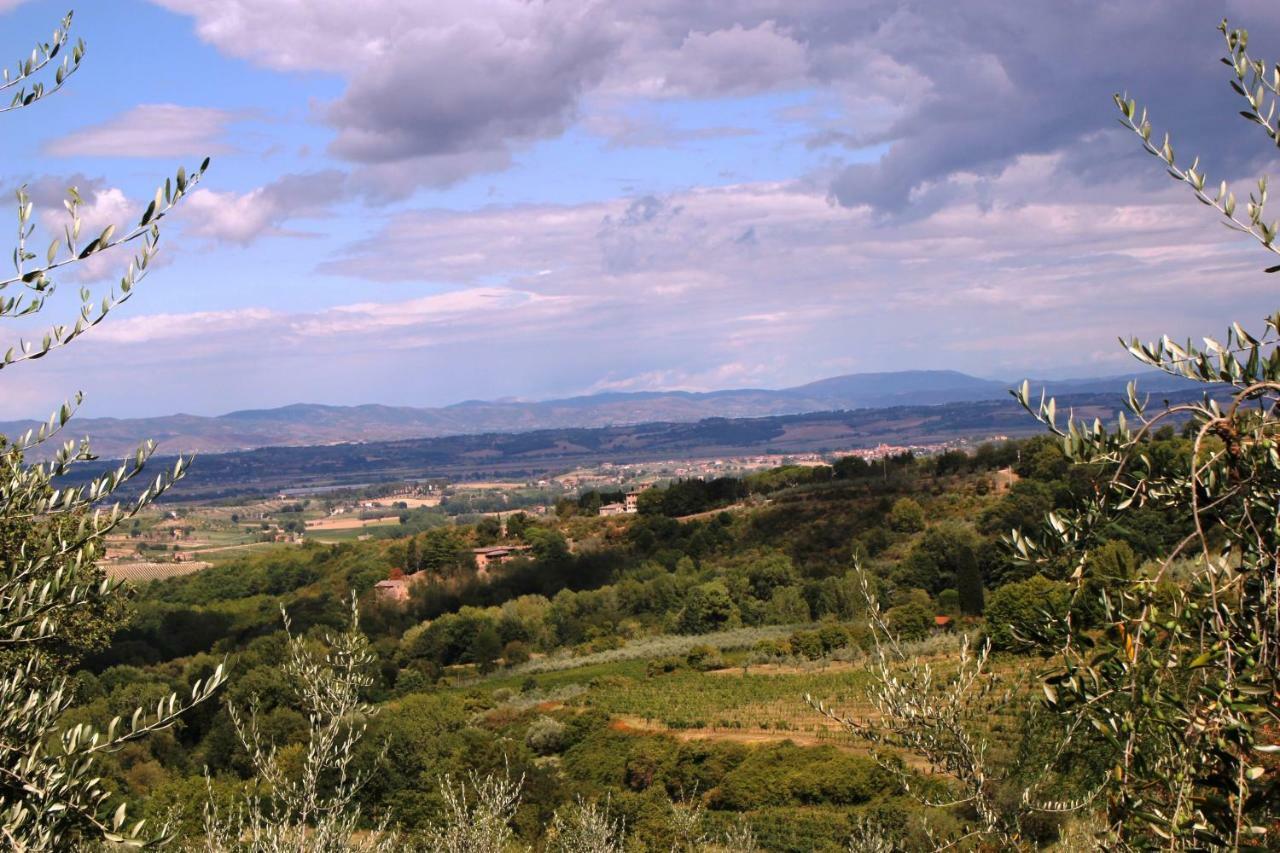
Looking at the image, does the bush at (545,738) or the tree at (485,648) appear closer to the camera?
the bush at (545,738)

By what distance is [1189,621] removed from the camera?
377cm

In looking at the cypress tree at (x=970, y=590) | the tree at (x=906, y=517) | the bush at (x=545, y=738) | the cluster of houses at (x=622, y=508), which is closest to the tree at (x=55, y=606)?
the bush at (x=545, y=738)

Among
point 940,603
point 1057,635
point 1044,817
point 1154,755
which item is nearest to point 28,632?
point 1057,635

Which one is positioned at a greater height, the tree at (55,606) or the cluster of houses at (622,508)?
the tree at (55,606)

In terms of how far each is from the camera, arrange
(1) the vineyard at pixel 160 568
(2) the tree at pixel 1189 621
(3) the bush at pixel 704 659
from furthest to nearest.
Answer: (1) the vineyard at pixel 160 568 → (3) the bush at pixel 704 659 → (2) the tree at pixel 1189 621

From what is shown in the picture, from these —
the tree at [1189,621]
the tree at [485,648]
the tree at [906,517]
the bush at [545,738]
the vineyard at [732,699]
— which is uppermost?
the tree at [1189,621]

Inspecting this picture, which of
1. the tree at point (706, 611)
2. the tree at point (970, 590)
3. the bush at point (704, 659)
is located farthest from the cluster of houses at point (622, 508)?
the tree at point (970, 590)

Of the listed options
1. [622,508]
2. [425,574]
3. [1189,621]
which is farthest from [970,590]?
[622,508]

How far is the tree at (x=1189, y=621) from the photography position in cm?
338

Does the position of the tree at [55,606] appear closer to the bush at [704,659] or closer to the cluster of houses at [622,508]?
the bush at [704,659]

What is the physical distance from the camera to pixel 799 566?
68.6 metres

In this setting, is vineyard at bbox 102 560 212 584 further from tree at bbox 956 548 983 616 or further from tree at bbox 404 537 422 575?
tree at bbox 956 548 983 616

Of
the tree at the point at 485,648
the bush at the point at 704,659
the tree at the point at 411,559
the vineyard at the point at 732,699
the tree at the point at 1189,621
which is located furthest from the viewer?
the tree at the point at 411,559

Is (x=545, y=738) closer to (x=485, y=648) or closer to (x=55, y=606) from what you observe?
(x=485, y=648)
